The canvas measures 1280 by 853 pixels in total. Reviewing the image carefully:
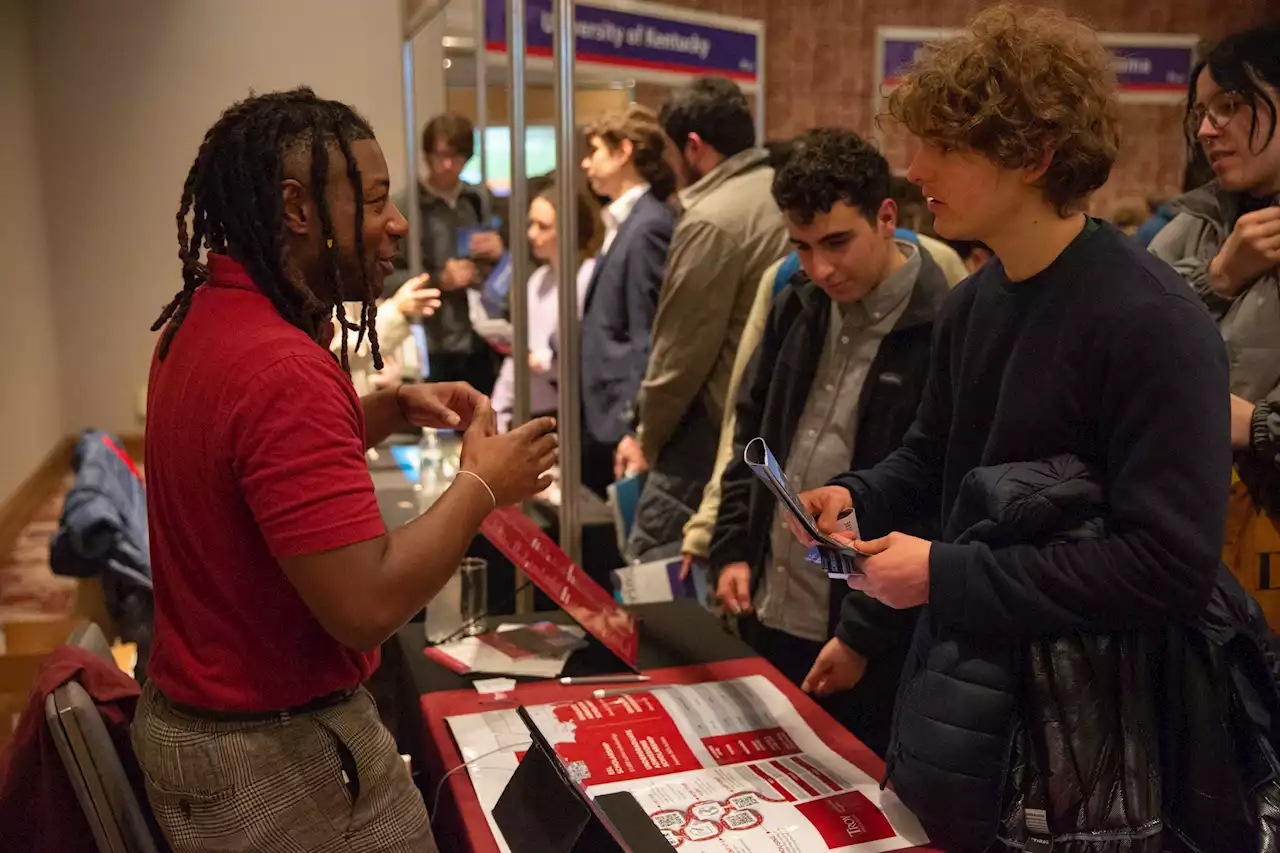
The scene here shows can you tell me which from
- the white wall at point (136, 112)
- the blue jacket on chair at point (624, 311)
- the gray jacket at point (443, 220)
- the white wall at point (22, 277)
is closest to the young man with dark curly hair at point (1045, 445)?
the blue jacket on chair at point (624, 311)

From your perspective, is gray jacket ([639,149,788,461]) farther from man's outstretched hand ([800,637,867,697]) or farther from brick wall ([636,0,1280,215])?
brick wall ([636,0,1280,215])

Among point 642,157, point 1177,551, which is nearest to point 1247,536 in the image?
point 1177,551

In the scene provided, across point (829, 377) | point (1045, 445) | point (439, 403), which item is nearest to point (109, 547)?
point (439, 403)

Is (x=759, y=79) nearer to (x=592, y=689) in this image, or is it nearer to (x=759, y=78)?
(x=759, y=78)

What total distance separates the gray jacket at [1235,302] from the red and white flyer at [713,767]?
725mm

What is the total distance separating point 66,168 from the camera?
6242 millimetres

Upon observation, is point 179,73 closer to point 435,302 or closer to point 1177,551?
point 435,302

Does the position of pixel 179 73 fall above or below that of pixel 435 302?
above

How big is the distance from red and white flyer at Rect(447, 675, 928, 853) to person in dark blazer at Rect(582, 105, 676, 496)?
168 centimetres

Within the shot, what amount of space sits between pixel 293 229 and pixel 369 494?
0.28 m

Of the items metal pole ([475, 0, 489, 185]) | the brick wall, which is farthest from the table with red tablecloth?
the brick wall

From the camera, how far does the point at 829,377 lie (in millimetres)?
1743

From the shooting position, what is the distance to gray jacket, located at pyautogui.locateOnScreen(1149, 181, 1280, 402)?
144 centimetres

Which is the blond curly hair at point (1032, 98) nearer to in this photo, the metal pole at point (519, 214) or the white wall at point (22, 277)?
the metal pole at point (519, 214)
